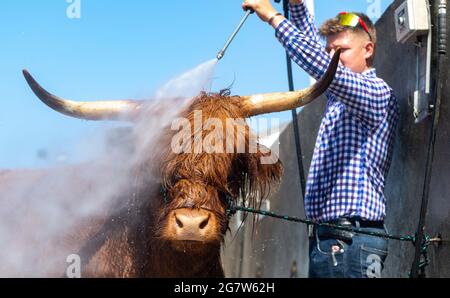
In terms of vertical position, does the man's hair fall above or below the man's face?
above

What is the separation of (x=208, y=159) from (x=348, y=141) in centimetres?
87

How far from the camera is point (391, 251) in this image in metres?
5.48

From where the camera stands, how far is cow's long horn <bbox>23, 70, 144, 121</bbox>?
419 cm

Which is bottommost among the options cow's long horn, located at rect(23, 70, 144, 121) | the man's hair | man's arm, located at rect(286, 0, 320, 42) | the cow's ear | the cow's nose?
the cow's nose

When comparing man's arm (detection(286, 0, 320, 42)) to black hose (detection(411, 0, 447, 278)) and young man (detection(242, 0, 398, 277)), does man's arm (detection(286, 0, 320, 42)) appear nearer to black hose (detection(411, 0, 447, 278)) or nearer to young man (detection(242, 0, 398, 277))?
young man (detection(242, 0, 398, 277))

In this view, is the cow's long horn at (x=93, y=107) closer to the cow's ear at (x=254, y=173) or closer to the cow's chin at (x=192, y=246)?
the cow's ear at (x=254, y=173)

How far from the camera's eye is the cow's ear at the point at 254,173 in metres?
4.22

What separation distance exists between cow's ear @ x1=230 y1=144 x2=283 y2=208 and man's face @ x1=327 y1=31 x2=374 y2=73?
770 millimetres

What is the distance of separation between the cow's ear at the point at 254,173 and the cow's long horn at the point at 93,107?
2.28 ft

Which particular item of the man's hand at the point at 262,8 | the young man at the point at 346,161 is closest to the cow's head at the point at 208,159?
the young man at the point at 346,161

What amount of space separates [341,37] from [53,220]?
2111 mm

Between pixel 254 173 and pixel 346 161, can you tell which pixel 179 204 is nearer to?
pixel 254 173

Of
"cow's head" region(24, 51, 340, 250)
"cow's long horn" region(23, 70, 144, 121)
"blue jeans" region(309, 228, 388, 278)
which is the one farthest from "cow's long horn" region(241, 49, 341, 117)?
"blue jeans" region(309, 228, 388, 278)
